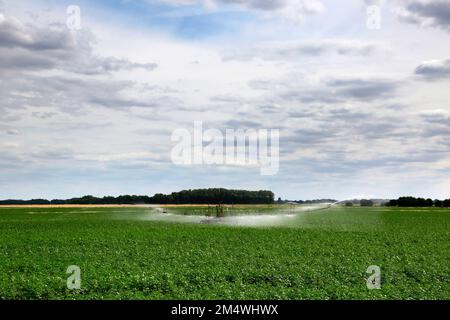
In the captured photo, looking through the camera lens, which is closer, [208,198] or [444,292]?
[444,292]

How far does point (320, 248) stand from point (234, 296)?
1574cm

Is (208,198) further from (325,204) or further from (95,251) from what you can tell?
(95,251)

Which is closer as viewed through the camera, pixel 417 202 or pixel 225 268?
pixel 225 268

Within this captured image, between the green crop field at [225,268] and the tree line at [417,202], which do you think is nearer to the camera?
the green crop field at [225,268]

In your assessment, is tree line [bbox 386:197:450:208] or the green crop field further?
tree line [bbox 386:197:450:208]

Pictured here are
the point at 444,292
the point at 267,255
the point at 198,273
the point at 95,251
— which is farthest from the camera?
the point at 95,251
